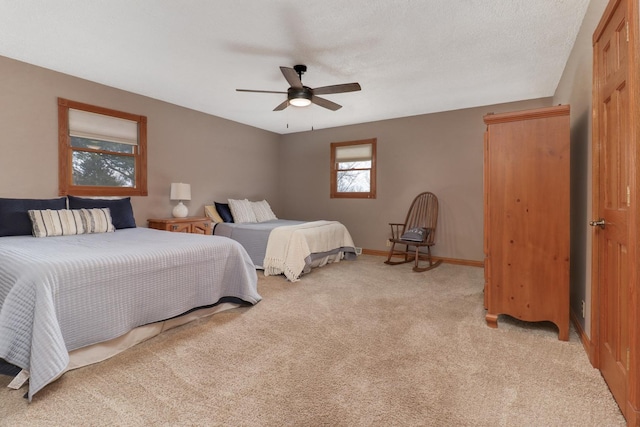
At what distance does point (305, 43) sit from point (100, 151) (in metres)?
2.92

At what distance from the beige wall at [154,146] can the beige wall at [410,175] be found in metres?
0.87

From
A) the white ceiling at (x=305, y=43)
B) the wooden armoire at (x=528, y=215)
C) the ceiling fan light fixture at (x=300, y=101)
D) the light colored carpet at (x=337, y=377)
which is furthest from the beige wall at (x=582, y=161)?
the ceiling fan light fixture at (x=300, y=101)

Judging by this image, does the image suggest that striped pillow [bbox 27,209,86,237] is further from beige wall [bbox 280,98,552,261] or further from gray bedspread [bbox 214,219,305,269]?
beige wall [bbox 280,98,552,261]

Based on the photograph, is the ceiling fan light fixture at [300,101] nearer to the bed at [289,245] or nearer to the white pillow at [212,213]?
the bed at [289,245]

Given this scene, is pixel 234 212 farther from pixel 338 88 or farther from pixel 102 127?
pixel 338 88

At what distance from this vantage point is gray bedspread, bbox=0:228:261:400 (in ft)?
Result: 5.31

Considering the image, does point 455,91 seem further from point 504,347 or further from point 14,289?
point 14,289

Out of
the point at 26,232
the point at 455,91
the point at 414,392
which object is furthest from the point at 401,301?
the point at 26,232

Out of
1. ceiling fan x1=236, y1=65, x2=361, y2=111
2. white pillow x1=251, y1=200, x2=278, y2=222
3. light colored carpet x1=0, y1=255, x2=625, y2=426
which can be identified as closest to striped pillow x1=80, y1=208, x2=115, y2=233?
light colored carpet x1=0, y1=255, x2=625, y2=426

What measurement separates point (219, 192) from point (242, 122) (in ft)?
4.53

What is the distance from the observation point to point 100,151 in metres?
3.92

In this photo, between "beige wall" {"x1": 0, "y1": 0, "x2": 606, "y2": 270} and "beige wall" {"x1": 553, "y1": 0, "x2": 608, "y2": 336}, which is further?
"beige wall" {"x1": 0, "y1": 0, "x2": 606, "y2": 270}

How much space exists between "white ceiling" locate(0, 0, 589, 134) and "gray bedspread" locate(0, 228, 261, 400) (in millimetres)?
1760

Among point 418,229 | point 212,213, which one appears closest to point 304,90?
point 418,229
